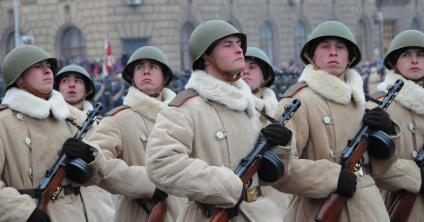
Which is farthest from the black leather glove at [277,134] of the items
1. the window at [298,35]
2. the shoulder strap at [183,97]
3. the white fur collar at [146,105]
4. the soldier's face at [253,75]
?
the window at [298,35]

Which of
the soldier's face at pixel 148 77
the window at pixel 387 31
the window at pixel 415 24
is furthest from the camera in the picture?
the window at pixel 415 24

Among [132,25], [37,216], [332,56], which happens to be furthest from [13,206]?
[132,25]

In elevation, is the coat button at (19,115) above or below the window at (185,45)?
above

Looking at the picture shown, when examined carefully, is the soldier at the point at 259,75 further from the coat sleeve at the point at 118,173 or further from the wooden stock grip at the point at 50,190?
the wooden stock grip at the point at 50,190

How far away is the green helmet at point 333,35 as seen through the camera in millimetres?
6984

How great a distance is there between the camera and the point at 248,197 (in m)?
6.18

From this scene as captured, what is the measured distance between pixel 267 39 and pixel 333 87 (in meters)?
39.5

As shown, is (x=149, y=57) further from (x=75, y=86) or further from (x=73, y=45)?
(x=73, y=45)

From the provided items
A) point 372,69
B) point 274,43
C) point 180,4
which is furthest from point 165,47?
point 372,69

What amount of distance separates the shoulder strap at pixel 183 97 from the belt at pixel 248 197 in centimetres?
63

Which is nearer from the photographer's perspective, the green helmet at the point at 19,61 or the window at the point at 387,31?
the green helmet at the point at 19,61

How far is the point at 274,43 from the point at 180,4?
6213 mm

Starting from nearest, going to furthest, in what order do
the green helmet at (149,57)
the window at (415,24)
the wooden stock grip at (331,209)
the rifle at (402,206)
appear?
the wooden stock grip at (331,209) → the rifle at (402,206) → the green helmet at (149,57) → the window at (415,24)

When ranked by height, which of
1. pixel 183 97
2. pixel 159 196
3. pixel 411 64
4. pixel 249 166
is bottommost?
pixel 159 196
